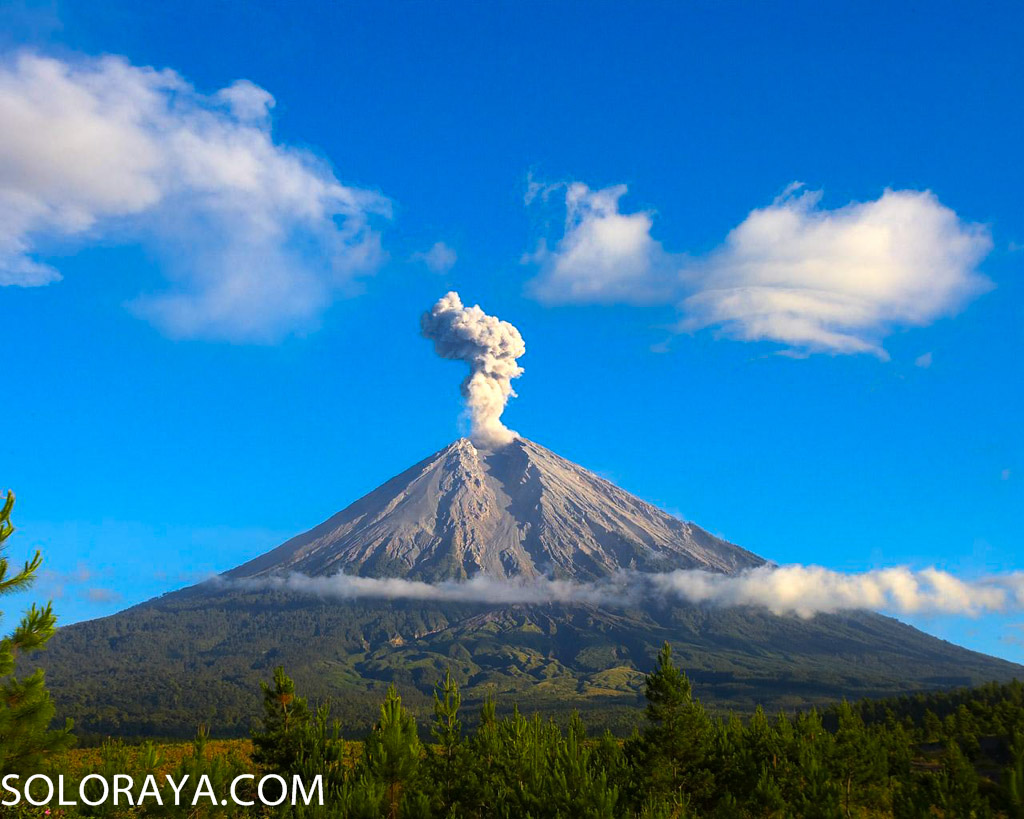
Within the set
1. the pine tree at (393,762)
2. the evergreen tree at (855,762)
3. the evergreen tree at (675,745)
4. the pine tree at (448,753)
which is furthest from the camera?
the evergreen tree at (855,762)

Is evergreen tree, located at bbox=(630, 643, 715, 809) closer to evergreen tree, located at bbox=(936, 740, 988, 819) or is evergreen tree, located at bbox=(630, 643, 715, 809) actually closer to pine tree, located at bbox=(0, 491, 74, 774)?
evergreen tree, located at bbox=(936, 740, 988, 819)

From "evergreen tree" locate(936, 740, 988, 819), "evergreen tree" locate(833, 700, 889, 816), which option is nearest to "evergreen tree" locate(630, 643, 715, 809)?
"evergreen tree" locate(833, 700, 889, 816)

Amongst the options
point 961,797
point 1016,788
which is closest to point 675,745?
point 961,797

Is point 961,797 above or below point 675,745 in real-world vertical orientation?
below

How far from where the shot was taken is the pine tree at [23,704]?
20.0 m

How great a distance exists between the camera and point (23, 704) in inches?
814

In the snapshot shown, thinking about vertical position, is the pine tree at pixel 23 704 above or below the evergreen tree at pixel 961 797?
above

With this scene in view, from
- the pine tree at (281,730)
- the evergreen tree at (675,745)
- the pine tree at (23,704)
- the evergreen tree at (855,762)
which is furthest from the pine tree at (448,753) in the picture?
the evergreen tree at (855,762)

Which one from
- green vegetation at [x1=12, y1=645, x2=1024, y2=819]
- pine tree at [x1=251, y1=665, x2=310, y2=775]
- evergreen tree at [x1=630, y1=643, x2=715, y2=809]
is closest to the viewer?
green vegetation at [x1=12, y1=645, x2=1024, y2=819]

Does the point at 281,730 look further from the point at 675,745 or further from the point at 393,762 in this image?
the point at 675,745

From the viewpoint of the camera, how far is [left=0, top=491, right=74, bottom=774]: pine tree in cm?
1997

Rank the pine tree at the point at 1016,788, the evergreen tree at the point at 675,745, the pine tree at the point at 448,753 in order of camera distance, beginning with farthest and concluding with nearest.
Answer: the evergreen tree at the point at 675,745 → the pine tree at the point at 448,753 → the pine tree at the point at 1016,788

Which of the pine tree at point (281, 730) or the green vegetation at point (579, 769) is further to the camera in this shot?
the pine tree at point (281, 730)

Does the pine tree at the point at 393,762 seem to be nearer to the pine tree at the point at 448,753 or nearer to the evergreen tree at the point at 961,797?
the pine tree at the point at 448,753
